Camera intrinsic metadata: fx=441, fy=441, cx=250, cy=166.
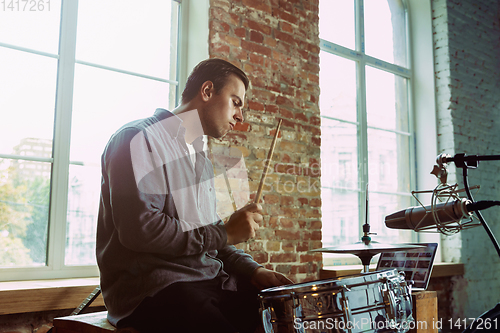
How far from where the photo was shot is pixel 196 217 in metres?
1.51

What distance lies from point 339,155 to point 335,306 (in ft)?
8.07

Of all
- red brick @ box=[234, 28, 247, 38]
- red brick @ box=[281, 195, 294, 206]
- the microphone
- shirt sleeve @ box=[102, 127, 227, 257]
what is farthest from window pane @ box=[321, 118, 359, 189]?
shirt sleeve @ box=[102, 127, 227, 257]

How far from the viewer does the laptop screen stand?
6.20 ft

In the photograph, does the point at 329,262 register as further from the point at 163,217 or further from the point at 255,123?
the point at 163,217

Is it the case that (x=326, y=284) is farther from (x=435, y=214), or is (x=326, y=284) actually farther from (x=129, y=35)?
(x=129, y=35)

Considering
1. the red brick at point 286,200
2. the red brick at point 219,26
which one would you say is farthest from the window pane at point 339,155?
the red brick at point 219,26

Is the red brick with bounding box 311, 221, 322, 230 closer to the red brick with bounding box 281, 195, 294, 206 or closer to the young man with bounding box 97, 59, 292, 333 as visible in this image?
the red brick with bounding box 281, 195, 294, 206

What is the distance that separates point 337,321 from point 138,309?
0.58 m

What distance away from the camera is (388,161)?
3.99 metres

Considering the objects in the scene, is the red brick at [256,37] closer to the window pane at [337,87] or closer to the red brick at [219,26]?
the red brick at [219,26]

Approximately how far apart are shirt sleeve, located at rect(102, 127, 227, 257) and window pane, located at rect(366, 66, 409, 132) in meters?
2.88

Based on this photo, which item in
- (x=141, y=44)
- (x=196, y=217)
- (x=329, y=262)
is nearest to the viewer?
(x=196, y=217)

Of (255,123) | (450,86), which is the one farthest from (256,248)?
(450,86)

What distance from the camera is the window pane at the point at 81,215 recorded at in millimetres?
2273
